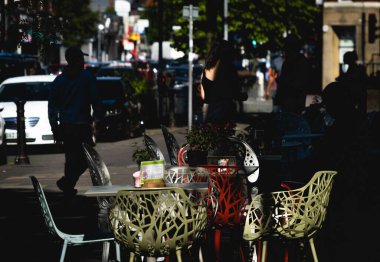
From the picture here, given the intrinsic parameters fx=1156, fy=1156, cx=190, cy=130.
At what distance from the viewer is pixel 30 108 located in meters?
24.0

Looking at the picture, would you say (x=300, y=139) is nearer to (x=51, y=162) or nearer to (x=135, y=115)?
(x=51, y=162)

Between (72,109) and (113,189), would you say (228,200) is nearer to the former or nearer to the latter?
(113,189)

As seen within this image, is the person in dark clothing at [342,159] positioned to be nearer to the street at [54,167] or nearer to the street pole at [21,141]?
the street at [54,167]

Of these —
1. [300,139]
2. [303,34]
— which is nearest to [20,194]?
[300,139]

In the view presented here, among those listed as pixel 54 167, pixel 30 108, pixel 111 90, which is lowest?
pixel 54 167

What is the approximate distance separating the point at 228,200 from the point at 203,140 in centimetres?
207

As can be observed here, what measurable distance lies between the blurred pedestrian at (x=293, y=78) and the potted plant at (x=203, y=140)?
259 inches

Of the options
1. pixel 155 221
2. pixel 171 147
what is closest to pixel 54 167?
pixel 171 147

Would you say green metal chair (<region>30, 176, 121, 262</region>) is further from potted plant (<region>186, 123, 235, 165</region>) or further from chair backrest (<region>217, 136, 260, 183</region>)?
chair backrest (<region>217, 136, 260, 183</region>)

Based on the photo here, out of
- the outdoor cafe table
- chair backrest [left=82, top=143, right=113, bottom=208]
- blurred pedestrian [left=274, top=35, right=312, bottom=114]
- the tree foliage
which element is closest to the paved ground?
the outdoor cafe table

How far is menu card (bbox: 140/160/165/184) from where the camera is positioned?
7.83 m

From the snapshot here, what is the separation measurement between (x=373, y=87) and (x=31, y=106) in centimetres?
941

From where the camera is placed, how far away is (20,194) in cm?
1598

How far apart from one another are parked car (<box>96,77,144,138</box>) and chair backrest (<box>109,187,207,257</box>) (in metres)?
19.6
